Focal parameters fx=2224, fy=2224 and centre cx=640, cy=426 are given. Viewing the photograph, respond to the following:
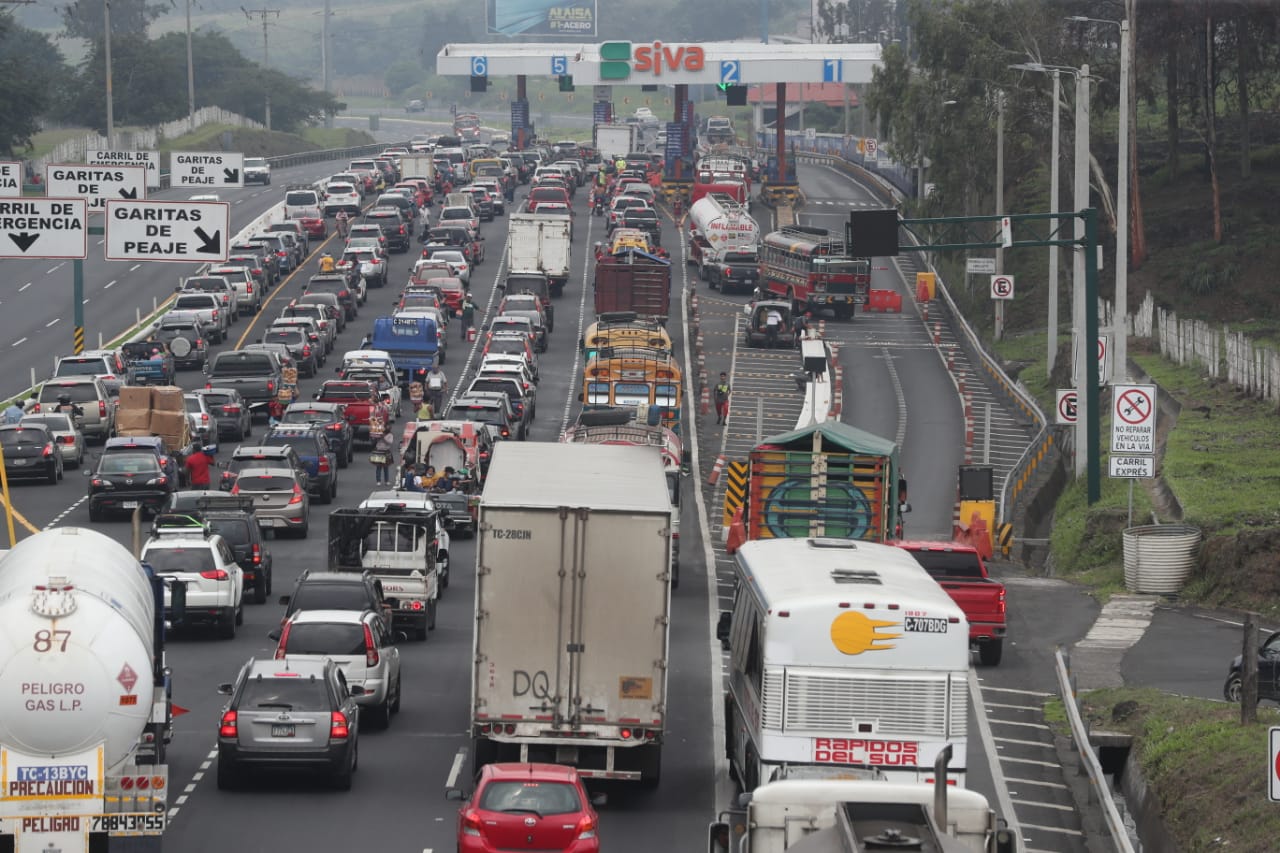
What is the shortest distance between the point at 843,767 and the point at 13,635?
304 inches

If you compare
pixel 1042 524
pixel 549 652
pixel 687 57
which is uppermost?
pixel 687 57

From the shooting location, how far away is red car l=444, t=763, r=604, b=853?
20047mm

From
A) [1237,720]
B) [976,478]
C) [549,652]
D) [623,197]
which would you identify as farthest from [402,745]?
[623,197]

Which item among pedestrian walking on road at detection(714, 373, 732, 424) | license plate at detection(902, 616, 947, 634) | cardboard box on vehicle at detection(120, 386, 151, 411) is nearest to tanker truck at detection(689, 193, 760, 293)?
pedestrian walking on road at detection(714, 373, 732, 424)

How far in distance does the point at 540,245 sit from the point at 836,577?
61.8 meters

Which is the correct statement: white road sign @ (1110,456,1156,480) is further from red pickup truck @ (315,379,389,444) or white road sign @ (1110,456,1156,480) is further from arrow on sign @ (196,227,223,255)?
red pickup truck @ (315,379,389,444)

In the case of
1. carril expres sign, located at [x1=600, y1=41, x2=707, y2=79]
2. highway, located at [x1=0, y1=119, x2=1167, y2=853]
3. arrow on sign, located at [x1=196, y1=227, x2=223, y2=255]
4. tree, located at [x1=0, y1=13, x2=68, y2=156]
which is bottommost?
highway, located at [x1=0, y1=119, x2=1167, y2=853]

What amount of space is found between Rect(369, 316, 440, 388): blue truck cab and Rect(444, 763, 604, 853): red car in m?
43.8

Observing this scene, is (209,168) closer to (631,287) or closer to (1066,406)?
(631,287)

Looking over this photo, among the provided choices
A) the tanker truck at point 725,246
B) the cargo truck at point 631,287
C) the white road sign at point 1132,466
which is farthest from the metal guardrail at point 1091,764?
the tanker truck at point 725,246

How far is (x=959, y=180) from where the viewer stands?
9006cm

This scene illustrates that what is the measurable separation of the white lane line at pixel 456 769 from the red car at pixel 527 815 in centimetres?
463

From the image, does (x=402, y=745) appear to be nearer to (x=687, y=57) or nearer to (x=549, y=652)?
(x=549, y=652)

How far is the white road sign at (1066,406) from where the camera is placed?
43938mm
